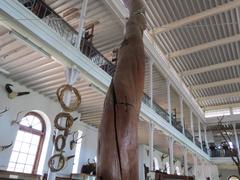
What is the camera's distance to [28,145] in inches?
341

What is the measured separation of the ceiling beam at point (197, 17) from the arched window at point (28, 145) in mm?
7301

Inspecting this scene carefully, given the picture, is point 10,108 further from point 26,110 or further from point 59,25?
point 59,25

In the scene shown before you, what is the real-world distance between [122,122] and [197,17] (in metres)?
11.2

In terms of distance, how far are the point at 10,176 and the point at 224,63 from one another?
12.7 metres

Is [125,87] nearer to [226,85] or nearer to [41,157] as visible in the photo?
[41,157]

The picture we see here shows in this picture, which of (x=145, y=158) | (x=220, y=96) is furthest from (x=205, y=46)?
(x=145, y=158)

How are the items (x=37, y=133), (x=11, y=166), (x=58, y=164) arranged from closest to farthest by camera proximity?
(x=58, y=164) < (x=11, y=166) < (x=37, y=133)

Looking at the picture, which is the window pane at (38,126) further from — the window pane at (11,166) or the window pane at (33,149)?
the window pane at (11,166)

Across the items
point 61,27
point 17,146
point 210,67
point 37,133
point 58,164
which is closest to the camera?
point 58,164

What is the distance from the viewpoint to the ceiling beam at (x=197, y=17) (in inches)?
396

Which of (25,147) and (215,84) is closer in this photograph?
(25,147)

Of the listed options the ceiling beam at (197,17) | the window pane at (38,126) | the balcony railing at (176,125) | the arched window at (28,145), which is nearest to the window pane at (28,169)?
the arched window at (28,145)

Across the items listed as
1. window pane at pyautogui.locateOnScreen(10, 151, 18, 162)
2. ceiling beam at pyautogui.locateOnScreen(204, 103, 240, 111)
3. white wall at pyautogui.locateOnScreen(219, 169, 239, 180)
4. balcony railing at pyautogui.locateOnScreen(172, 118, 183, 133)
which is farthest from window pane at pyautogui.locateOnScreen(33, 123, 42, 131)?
white wall at pyautogui.locateOnScreen(219, 169, 239, 180)

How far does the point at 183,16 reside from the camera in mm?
11125
